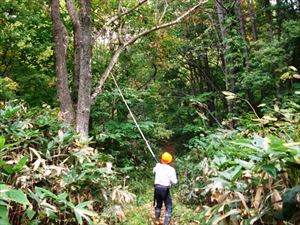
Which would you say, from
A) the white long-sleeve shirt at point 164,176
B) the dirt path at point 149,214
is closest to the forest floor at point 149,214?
the dirt path at point 149,214

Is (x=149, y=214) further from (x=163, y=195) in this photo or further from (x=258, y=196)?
(x=258, y=196)

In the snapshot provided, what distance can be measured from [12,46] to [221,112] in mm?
11350

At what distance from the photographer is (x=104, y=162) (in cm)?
650

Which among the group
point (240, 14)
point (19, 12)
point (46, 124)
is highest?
point (240, 14)

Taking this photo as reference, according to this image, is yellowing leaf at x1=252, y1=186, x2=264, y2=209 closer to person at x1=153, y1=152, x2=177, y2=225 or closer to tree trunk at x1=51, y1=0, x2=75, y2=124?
person at x1=153, y1=152, x2=177, y2=225

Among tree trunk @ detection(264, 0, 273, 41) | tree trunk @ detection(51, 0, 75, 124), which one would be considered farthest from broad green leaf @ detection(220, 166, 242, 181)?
tree trunk @ detection(264, 0, 273, 41)

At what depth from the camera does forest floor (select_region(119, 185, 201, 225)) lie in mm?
8023

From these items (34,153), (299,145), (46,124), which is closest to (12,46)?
(46,124)

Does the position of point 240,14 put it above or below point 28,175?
above

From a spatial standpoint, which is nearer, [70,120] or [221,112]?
[70,120]

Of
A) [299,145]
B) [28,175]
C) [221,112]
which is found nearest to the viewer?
[299,145]

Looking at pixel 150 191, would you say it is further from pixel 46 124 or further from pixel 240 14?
pixel 240 14

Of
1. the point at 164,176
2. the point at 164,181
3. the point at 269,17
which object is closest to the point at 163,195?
the point at 164,181

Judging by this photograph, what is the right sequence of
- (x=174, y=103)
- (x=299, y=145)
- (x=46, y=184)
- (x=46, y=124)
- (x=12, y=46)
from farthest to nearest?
(x=174, y=103), (x=12, y=46), (x=46, y=124), (x=46, y=184), (x=299, y=145)
